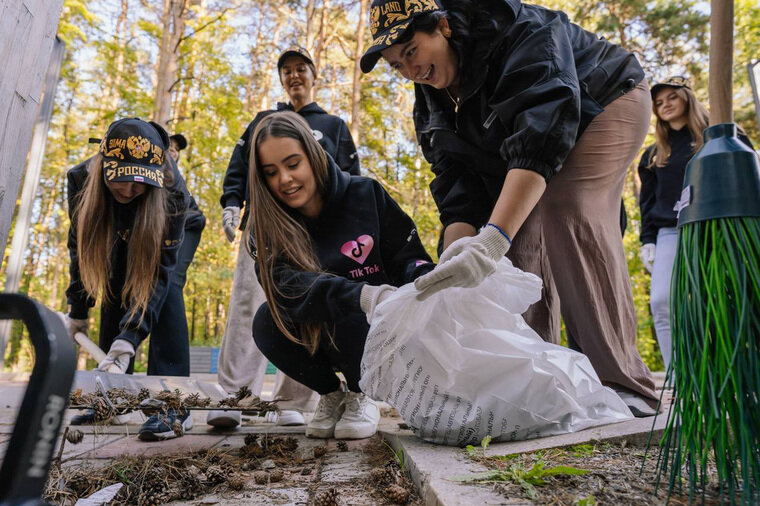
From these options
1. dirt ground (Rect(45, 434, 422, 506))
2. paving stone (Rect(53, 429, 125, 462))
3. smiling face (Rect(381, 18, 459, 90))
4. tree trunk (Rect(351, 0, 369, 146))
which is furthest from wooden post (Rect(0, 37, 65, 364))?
tree trunk (Rect(351, 0, 369, 146))

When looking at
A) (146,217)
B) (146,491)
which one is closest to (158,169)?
(146,217)

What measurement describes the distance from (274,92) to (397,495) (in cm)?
1370

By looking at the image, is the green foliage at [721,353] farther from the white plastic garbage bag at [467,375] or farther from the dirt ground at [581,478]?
the white plastic garbage bag at [467,375]

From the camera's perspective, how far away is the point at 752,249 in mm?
909

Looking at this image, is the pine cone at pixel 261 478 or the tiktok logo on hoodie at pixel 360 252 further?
the tiktok logo on hoodie at pixel 360 252

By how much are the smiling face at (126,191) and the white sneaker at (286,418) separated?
1.34 m

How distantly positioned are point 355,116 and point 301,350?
7.64 m

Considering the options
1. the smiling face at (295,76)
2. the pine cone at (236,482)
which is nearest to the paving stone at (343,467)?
the pine cone at (236,482)

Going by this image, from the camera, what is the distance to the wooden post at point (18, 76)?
166 centimetres

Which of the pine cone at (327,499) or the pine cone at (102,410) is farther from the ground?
the pine cone at (102,410)

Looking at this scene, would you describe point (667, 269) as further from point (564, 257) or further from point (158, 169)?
point (158, 169)

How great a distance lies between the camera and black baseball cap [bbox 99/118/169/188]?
270 centimetres

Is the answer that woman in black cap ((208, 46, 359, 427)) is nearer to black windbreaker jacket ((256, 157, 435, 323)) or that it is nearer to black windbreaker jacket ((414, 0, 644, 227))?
black windbreaker jacket ((256, 157, 435, 323))

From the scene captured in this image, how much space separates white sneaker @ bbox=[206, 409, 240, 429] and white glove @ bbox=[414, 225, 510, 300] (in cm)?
142
